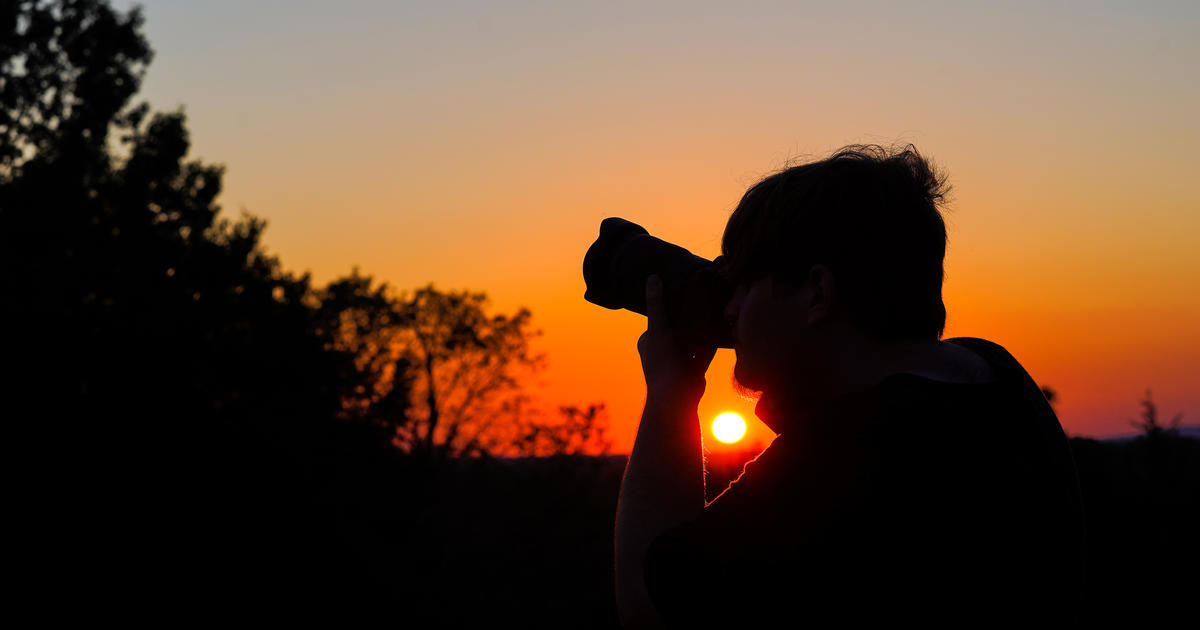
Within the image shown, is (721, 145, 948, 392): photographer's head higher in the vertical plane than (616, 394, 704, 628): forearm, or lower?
higher

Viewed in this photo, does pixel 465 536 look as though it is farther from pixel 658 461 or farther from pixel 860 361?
pixel 860 361

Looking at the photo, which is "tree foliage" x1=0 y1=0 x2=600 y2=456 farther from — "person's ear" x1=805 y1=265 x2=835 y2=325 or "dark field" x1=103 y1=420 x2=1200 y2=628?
"person's ear" x1=805 y1=265 x2=835 y2=325

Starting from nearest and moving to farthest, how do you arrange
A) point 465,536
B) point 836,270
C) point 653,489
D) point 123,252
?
point 836,270 < point 653,489 < point 465,536 < point 123,252

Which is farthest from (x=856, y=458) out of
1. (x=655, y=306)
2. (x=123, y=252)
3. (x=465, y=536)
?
(x=123, y=252)

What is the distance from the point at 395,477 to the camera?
10258 mm

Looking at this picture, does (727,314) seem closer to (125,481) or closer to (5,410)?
(125,481)

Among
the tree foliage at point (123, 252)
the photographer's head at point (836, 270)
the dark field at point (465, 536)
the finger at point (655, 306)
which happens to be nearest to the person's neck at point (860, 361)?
the photographer's head at point (836, 270)

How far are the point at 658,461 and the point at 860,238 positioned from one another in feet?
1.59


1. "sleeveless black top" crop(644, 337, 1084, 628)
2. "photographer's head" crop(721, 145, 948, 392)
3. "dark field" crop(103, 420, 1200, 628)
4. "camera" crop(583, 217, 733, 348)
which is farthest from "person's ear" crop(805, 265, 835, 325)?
"dark field" crop(103, 420, 1200, 628)

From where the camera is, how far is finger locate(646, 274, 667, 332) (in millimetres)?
1821

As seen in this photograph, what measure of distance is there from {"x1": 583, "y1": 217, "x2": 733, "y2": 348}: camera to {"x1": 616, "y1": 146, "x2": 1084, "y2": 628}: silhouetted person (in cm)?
11

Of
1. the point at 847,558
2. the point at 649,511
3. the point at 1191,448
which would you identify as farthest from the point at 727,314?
the point at 1191,448

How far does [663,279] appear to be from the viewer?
6.16 feet

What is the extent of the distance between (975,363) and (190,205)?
2930cm
